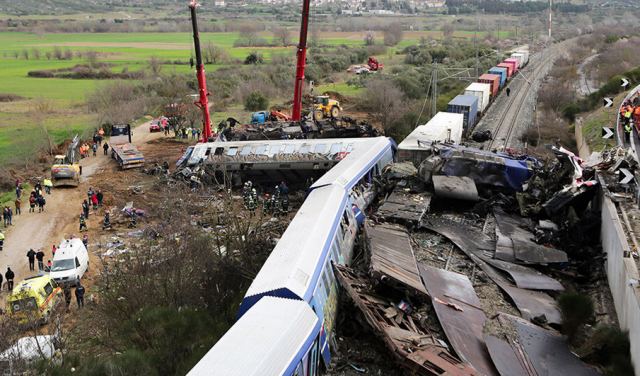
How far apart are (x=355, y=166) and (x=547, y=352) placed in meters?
11.1

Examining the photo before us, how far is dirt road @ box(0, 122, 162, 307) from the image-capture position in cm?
2452

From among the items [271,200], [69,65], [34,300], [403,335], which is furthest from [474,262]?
[69,65]

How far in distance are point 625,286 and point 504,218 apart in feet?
21.9

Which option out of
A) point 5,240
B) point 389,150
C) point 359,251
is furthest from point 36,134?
point 359,251

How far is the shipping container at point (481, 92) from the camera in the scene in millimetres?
45531

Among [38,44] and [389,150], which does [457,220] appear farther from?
[38,44]

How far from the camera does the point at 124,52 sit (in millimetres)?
106188

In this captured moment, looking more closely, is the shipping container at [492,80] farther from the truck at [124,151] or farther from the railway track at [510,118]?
the truck at [124,151]

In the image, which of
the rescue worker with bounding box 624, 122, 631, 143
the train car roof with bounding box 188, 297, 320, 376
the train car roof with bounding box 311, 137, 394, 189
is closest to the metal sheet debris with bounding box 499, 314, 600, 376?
the train car roof with bounding box 188, 297, 320, 376

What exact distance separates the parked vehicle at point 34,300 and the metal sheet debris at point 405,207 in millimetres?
10844

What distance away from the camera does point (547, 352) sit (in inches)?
488

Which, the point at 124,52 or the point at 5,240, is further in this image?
the point at 124,52

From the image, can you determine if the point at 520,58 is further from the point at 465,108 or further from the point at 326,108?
the point at 465,108

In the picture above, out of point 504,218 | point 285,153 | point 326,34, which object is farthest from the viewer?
point 326,34
